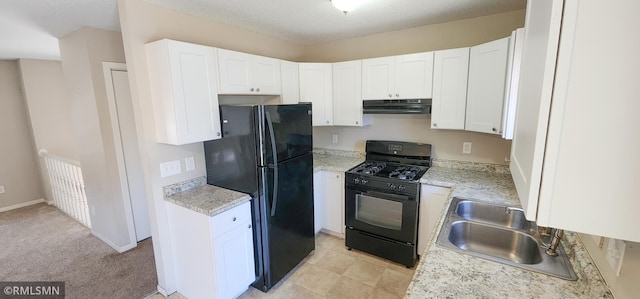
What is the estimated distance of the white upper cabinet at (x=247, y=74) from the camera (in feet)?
7.46

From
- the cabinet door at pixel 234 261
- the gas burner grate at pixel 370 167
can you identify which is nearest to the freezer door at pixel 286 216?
the cabinet door at pixel 234 261

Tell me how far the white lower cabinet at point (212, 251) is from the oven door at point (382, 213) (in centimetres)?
114

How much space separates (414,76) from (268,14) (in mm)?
1544

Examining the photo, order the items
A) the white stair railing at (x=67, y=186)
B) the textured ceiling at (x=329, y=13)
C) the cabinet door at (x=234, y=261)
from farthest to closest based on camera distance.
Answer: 1. the white stair railing at (x=67, y=186)
2. the textured ceiling at (x=329, y=13)
3. the cabinet door at (x=234, y=261)

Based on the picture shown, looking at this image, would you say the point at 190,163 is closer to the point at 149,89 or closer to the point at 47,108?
the point at 149,89

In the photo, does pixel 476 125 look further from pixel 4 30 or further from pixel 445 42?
pixel 4 30

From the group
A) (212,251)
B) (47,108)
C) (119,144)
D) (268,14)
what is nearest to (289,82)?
(268,14)

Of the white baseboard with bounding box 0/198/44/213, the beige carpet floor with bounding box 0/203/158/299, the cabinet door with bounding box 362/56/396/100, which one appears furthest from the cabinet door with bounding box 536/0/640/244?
the white baseboard with bounding box 0/198/44/213

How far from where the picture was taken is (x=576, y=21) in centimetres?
54

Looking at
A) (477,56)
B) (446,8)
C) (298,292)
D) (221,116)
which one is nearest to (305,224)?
(298,292)

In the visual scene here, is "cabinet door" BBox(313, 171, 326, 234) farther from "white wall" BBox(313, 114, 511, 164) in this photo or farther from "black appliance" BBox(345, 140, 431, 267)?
"white wall" BBox(313, 114, 511, 164)

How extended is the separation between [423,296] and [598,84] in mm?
867

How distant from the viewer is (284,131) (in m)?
2.36

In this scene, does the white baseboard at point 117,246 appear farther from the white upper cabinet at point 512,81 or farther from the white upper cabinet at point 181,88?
the white upper cabinet at point 512,81
